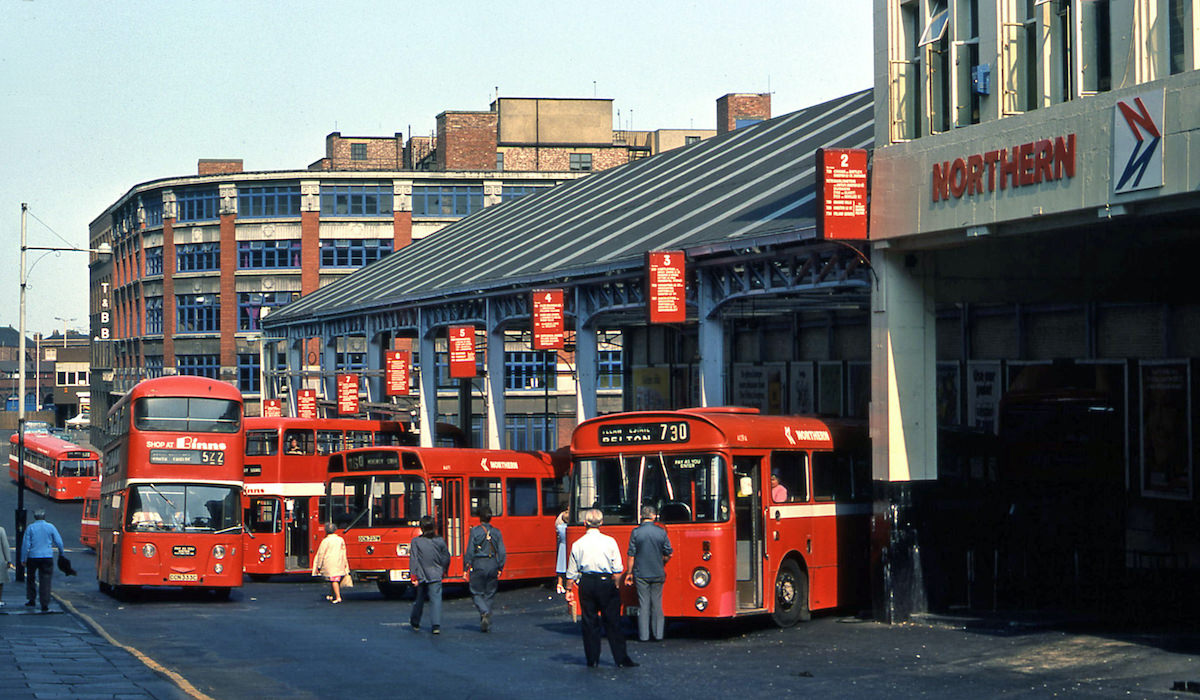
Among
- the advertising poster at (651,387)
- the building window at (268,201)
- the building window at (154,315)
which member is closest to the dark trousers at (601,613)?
the advertising poster at (651,387)

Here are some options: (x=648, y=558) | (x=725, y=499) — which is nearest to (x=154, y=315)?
(x=725, y=499)

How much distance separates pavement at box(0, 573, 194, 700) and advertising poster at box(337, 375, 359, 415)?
77.0 ft

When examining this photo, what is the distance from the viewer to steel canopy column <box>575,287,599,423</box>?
107 ft

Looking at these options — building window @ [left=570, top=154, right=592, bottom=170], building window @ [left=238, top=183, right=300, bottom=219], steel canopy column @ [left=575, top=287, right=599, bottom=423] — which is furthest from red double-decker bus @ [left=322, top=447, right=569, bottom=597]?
building window @ [left=570, top=154, right=592, bottom=170]

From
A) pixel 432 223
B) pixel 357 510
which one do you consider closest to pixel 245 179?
pixel 432 223

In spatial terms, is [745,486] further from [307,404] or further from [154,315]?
[154,315]

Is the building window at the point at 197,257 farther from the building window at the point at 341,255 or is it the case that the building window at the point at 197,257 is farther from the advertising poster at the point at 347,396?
the advertising poster at the point at 347,396

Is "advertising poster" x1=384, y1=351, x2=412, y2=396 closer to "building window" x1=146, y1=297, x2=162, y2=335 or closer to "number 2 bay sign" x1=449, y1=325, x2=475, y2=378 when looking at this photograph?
"number 2 bay sign" x1=449, y1=325, x2=475, y2=378

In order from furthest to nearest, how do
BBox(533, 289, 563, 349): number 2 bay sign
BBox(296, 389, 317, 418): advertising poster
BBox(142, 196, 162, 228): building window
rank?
BBox(142, 196, 162, 228): building window, BBox(296, 389, 317, 418): advertising poster, BBox(533, 289, 563, 349): number 2 bay sign

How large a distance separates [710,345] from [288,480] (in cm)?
1380

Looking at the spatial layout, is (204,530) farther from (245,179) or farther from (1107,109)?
(245,179)

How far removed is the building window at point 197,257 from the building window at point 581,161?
920 inches

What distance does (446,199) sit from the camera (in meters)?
88.2

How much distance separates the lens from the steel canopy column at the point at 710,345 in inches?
1070
